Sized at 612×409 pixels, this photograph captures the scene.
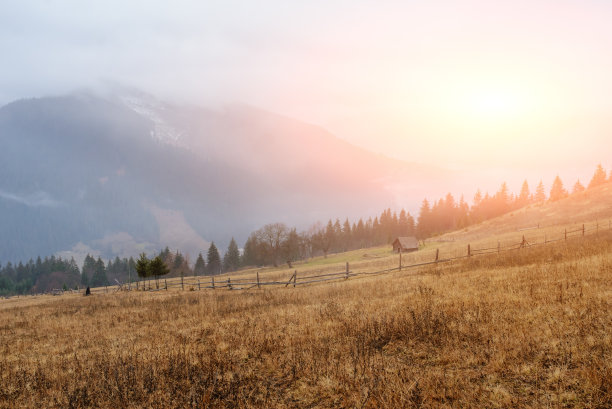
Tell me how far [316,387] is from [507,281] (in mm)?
11675

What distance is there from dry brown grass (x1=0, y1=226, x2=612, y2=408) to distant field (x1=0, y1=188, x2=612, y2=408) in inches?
1.3

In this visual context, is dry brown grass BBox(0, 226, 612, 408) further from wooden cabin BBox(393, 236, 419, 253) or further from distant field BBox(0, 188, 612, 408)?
wooden cabin BBox(393, 236, 419, 253)

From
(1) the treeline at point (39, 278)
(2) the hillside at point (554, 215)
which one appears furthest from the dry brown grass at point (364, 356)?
(1) the treeline at point (39, 278)

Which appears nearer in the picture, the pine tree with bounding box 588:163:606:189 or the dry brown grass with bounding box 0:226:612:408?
the dry brown grass with bounding box 0:226:612:408

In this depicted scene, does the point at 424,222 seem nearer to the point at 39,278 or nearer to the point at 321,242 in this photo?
the point at 321,242

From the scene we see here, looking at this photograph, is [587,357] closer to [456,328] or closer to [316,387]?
[456,328]

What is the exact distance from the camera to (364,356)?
23.5ft

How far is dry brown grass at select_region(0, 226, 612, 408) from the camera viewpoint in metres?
5.50

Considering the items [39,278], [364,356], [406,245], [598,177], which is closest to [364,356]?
[364,356]

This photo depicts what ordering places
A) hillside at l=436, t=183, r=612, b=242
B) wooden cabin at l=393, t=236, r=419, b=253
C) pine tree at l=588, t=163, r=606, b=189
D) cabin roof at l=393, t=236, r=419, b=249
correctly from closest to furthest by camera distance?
1. hillside at l=436, t=183, r=612, b=242
2. wooden cabin at l=393, t=236, r=419, b=253
3. cabin roof at l=393, t=236, r=419, b=249
4. pine tree at l=588, t=163, r=606, b=189

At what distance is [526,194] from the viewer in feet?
399

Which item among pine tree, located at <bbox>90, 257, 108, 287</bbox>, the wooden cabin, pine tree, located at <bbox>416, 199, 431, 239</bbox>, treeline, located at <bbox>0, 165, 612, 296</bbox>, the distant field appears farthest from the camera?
pine tree, located at <bbox>90, 257, 108, 287</bbox>

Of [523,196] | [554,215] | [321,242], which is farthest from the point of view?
[523,196]

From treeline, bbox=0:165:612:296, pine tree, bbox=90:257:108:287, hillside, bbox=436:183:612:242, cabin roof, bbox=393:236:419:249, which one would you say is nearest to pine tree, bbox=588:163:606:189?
treeline, bbox=0:165:612:296
